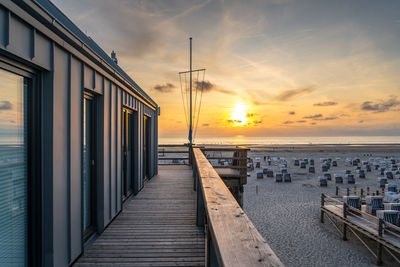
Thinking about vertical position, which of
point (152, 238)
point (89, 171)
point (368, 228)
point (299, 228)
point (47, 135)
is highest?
point (47, 135)

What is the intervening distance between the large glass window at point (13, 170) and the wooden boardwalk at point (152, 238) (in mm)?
1035

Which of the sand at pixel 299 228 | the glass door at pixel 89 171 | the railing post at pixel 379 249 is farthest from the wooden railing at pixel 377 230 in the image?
the glass door at pixel 89 171

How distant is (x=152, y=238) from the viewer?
3.46m

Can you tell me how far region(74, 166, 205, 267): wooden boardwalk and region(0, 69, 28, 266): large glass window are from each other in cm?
104

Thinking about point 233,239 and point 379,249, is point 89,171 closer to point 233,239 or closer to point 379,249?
point 233,239

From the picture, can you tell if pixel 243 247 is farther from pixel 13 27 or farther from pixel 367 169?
pixel 367 169

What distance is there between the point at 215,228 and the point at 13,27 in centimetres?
218

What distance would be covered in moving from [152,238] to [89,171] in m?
1.48

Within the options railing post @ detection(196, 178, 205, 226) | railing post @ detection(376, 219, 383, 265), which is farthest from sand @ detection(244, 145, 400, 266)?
railing post @ detection(196, 178, 205, 226)

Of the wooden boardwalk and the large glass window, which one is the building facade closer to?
the large glass window

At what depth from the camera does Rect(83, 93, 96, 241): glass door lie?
133 inches

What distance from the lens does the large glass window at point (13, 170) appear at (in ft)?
5.81

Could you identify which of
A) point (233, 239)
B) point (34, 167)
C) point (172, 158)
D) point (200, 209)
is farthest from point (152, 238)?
point (172, 158)

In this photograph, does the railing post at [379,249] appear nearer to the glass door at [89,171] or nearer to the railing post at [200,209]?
the railing post at [200,209]
